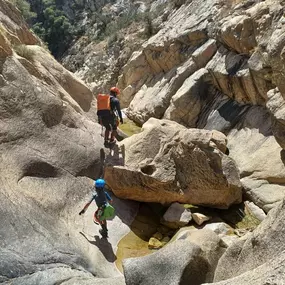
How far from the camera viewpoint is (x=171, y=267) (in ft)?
22.2

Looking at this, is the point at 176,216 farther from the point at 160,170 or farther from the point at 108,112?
the point at 108,112

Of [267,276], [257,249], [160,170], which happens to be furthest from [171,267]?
[160,170]

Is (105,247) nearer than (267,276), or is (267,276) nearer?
(267,276)

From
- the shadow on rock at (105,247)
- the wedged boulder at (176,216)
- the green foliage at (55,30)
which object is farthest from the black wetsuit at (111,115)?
the green foliage at (55,30)

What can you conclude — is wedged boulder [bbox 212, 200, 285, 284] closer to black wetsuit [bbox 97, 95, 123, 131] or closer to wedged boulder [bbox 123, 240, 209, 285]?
wedged boulder [bbox 123, 240, 209, 285]

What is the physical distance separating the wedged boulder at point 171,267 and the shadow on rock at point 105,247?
3.21m

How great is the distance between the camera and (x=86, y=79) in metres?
35.8

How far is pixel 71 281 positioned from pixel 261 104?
10557mm

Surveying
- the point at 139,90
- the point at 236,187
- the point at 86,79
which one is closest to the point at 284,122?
the point at 236,187

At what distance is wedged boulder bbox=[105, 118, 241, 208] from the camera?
11992 mm

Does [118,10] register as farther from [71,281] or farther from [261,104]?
[71,281]

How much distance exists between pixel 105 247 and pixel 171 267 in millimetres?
3960

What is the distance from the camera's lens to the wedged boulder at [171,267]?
6633mm

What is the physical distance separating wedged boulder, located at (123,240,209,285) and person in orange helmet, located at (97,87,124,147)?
7.06 m
